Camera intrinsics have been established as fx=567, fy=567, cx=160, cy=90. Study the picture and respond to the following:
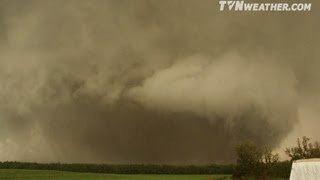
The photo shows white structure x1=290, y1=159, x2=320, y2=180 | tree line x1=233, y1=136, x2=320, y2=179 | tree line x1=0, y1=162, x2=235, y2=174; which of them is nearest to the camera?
white structure x1=290, y1=159, x2=320, y2=180

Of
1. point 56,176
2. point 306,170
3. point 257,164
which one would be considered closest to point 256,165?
point 257,164

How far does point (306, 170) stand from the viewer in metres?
23.7

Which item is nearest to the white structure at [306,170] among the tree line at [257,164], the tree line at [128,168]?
the tree line at [257,164]

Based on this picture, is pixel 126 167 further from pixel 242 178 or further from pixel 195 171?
pixel 242 178

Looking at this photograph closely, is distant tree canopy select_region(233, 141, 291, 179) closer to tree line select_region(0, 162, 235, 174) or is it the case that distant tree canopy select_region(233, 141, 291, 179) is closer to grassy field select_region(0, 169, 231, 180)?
grassy field select_region(0, 169, 231, 180)

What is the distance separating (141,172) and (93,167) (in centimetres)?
1151

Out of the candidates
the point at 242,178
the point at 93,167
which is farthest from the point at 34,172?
the point at 242,178

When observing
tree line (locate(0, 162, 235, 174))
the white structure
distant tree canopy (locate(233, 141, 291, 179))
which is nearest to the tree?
distant tree canopy (locate(233, 141, 291, 179))

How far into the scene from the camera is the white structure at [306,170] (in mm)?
23516

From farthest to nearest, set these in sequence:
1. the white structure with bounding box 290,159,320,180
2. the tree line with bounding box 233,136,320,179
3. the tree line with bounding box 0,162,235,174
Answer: the tree line with bounding box 0,162,235,174 → the tree line with bounding box 233,136,320,179 → the white structure with bounding box 290,159,320,180

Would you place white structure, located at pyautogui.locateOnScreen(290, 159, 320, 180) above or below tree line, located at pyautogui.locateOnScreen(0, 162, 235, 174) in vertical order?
below

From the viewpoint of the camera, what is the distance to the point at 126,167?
430 ft

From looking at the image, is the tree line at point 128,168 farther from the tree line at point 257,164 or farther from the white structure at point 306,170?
the white structure at point 306,170

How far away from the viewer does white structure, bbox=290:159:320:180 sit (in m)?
23.5
